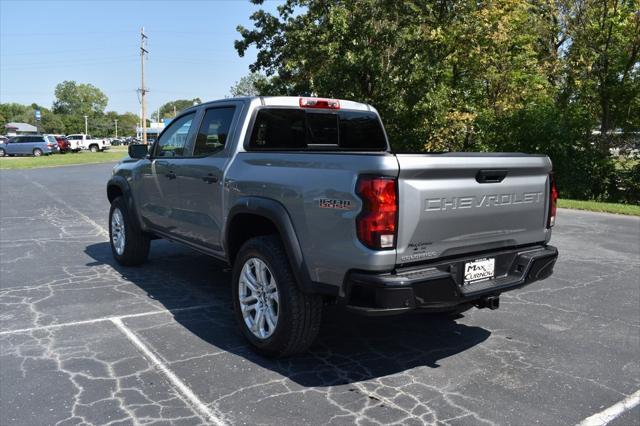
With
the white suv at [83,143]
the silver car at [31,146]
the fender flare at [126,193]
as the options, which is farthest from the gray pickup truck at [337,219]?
the white suv at [83,143]

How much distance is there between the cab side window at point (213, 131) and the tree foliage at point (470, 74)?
39.4 feet

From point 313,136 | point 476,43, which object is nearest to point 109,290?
point 313,136

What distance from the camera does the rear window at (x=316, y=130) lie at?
4754mm

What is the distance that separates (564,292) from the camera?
19.6 ft

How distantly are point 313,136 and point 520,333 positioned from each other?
8.37ft

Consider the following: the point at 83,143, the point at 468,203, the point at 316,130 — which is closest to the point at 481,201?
the point at 468,203

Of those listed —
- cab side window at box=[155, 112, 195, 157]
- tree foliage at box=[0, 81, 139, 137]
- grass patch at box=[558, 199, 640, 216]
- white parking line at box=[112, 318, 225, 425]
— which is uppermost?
tree foliage at box=[0, 81, 139, 137]

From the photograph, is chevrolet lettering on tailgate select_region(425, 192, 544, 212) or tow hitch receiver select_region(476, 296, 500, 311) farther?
tow hitch receiver select_region(476, 296, 500, 311)

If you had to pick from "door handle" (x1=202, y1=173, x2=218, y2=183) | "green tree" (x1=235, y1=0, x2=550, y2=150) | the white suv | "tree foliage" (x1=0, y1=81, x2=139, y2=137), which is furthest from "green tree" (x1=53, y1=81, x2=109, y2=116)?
"door handle" (x1=202, y1=173, x2=218, y2=183)

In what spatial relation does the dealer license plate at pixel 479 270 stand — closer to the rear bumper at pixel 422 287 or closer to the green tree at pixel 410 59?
the rear bumper at pixel 422 287

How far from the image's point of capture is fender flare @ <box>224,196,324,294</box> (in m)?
3.55

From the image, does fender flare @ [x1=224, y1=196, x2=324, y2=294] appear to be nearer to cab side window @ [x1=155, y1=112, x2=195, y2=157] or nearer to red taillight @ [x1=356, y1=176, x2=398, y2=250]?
red taillight @ [x1=356, y1=176, x2=398, y2=250]

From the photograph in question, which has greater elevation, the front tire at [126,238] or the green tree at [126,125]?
the green tree at [126,125]

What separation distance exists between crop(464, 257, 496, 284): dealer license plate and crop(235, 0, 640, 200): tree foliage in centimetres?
1304
